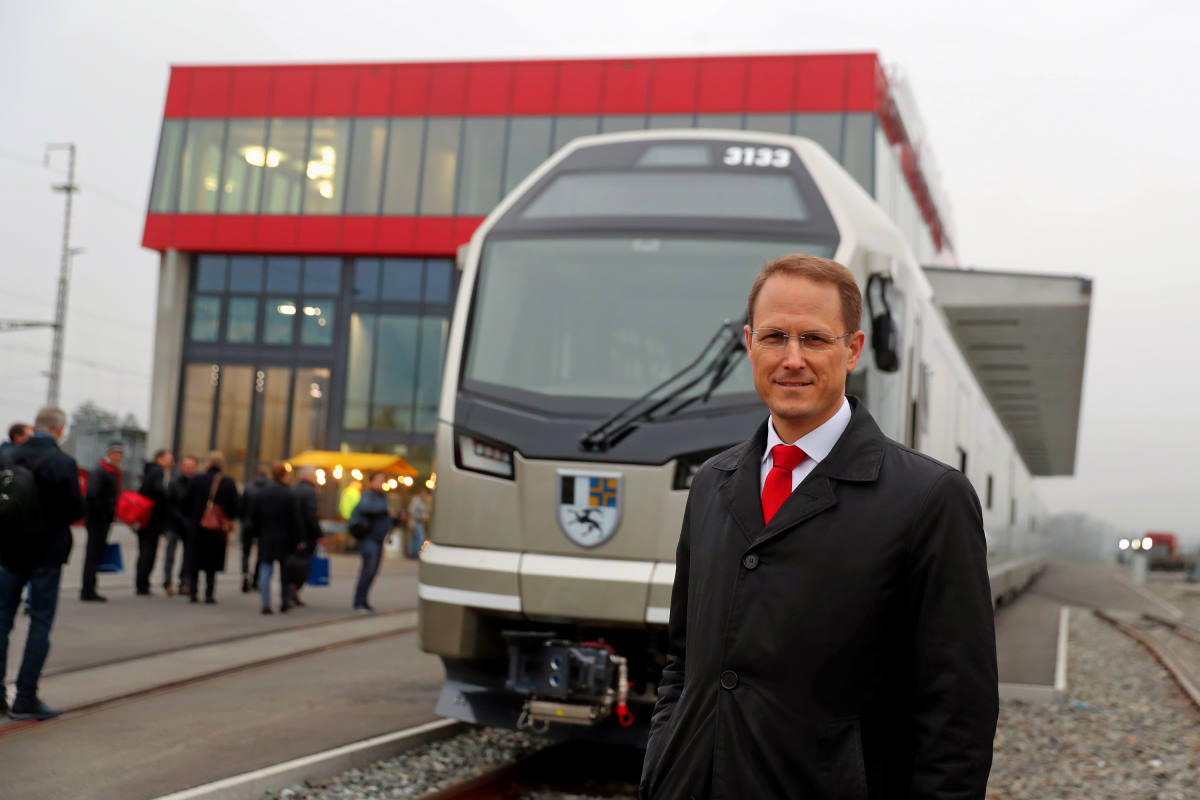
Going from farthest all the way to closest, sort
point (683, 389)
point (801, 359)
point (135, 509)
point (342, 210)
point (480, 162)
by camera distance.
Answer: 1. point (342, 210)
2. point (480, 162)
3. point (135, 509)
4. point (683, 389)
5. point (801, 359)

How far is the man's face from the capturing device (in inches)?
87.4

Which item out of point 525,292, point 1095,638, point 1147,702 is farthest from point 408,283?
point 525,292

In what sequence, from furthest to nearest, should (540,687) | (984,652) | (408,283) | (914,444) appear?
1. (408,283)
2. (914,444)
3. (540,687)
4. (984,652)

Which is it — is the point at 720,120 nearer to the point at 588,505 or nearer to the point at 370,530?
the point at 370,530

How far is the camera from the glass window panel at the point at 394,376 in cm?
3192

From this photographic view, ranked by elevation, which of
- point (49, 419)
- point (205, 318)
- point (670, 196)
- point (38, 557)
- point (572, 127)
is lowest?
point (38, 557)

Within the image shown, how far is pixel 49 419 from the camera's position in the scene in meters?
7.20

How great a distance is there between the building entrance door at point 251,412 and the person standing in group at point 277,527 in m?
18.8

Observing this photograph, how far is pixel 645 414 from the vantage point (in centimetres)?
608

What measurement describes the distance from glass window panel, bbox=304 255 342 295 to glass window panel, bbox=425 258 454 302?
8.00 feet

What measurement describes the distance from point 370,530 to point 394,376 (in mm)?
18286

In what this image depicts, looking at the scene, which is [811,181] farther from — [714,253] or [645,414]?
[645,414]

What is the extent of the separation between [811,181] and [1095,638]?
44.2 ft

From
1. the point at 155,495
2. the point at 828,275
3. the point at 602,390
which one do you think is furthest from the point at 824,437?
the point at 155,495
